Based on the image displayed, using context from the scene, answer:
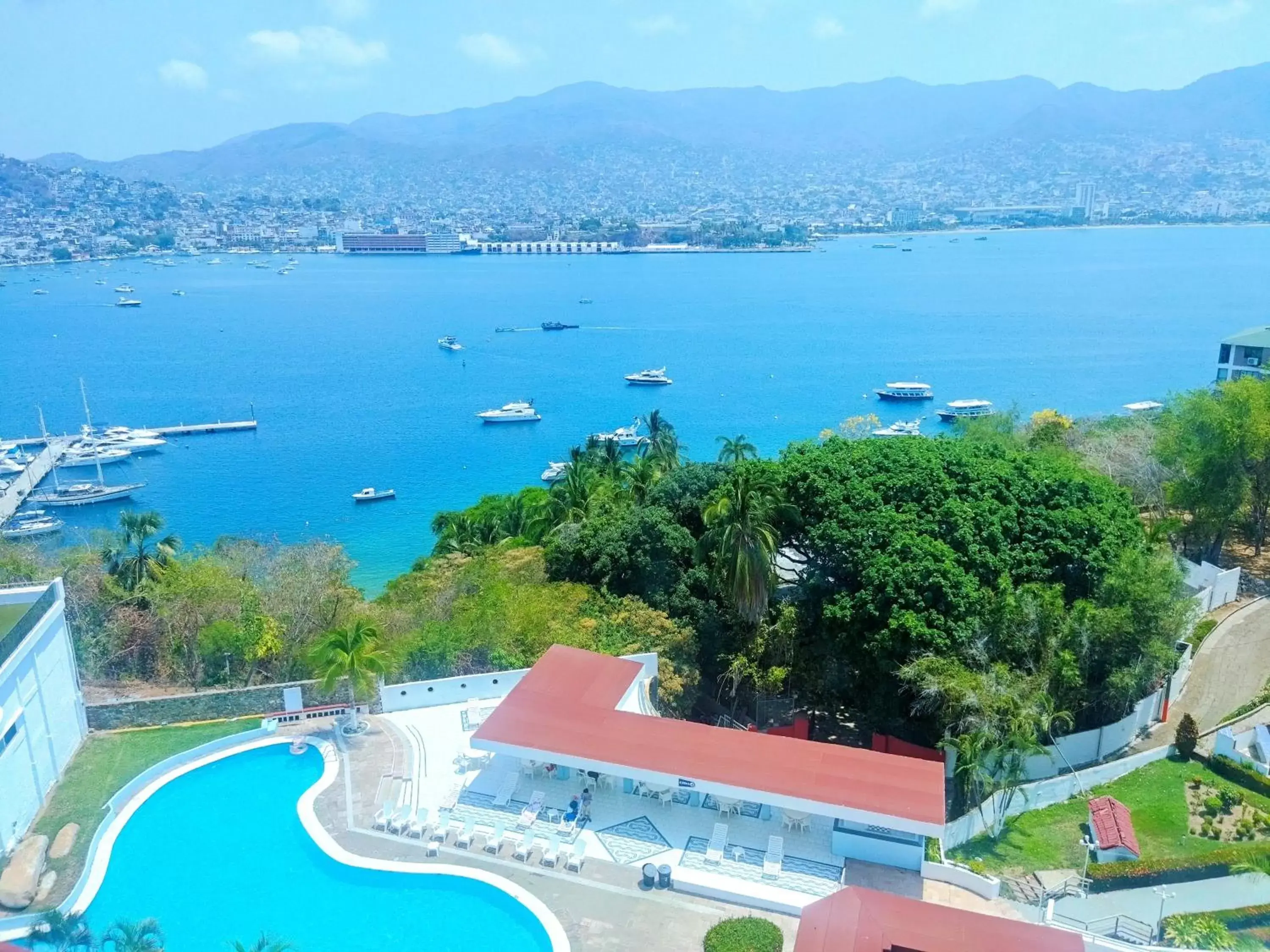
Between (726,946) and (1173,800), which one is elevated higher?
(726,946)

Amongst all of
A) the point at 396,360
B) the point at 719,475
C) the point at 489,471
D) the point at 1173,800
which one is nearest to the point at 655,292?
the point at 396,360

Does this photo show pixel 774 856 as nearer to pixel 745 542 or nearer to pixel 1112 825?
pixel 1112 825

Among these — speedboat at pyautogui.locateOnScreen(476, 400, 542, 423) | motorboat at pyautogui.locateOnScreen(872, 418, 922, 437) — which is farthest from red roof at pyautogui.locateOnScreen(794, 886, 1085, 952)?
speedboat at pyautogui.locateOnScreen(476, 400, 542, 423)

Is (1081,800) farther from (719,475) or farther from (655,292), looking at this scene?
(655,292)

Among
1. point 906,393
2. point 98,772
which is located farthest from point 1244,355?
point 98,772

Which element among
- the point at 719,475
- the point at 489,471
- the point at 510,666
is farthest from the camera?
the point at 489,471

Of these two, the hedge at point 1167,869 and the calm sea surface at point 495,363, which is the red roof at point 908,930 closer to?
the hedge at point 1167,869

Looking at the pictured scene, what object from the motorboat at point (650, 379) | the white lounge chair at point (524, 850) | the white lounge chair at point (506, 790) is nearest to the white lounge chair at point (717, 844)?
the white lounge chair at point (524, 850)
